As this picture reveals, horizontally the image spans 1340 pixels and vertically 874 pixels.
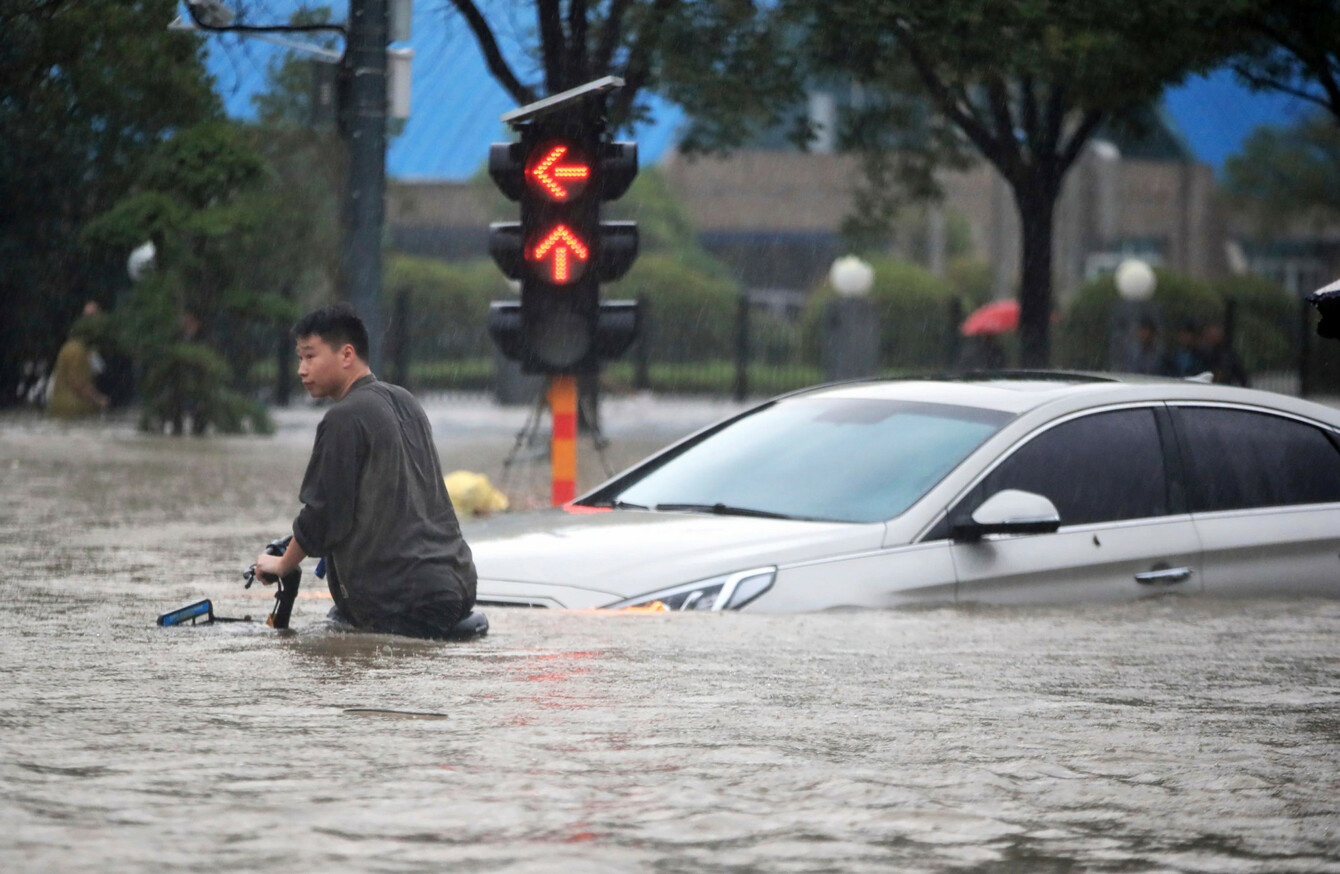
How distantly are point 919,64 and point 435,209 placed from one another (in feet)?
128

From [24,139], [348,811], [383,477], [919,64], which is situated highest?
[919,64]

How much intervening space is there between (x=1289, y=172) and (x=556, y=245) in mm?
42916

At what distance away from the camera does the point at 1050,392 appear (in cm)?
873

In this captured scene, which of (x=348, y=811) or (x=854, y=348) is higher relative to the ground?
(x=854, y=348)

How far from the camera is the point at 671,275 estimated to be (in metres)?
40.3

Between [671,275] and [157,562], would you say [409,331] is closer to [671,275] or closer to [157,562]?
[671,275]

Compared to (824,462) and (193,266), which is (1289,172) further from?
(824,462)

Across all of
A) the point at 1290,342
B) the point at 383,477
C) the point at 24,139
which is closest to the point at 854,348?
the point at 1290,342

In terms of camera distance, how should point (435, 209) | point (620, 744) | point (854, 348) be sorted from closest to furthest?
point (620, 744) < point (854, 348) < point (435, 209)

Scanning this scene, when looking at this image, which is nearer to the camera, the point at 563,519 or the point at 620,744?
the point at 620,744

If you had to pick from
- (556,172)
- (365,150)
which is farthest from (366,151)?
(556,172)

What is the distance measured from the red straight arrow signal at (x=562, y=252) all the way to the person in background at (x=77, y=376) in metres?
15.8

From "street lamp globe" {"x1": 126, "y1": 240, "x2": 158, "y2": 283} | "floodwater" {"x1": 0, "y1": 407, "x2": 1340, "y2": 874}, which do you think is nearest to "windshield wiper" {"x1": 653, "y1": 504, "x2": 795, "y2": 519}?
"floodwater" {"x1": 0, "y1": 407, "x2": 1340, "y2": 874}

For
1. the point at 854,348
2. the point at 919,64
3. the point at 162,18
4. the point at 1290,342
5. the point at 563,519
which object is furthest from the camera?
the point at 1290,342
